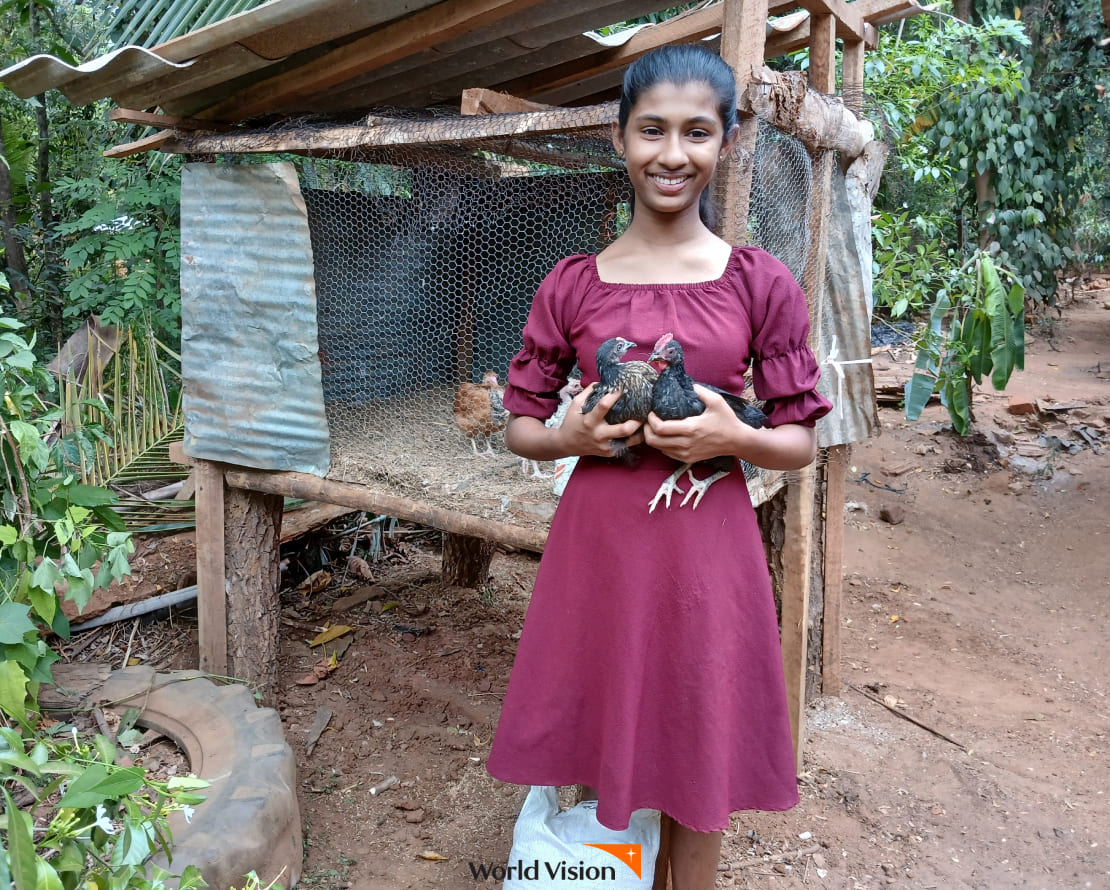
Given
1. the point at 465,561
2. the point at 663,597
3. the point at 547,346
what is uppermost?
the point at 547,346

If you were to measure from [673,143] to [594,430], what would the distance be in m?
0.51

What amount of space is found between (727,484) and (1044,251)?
26.3 feet

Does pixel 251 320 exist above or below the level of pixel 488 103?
below

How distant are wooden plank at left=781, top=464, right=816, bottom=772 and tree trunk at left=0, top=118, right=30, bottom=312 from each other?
435 centimetres

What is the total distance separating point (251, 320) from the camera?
3016 millimetres

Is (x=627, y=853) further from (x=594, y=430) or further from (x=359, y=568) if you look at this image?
(x=359, y=568)

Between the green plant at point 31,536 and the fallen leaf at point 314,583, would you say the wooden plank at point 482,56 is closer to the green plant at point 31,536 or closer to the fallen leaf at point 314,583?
the green plant at point 31,536

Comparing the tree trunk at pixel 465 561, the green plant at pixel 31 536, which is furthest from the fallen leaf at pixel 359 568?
the green plant at pixel 31 536

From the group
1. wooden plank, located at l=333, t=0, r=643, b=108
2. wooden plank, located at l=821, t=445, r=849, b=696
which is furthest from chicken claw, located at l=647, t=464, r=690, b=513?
wooden plank, located at l=821, t=445, r=849, b=696

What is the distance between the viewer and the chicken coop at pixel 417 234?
2350mm

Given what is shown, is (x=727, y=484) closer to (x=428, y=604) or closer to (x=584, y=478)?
(x=584, y=478)

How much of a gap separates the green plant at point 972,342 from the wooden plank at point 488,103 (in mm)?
2977

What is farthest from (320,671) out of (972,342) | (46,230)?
(972,342)

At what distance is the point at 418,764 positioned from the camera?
10.5 feet
